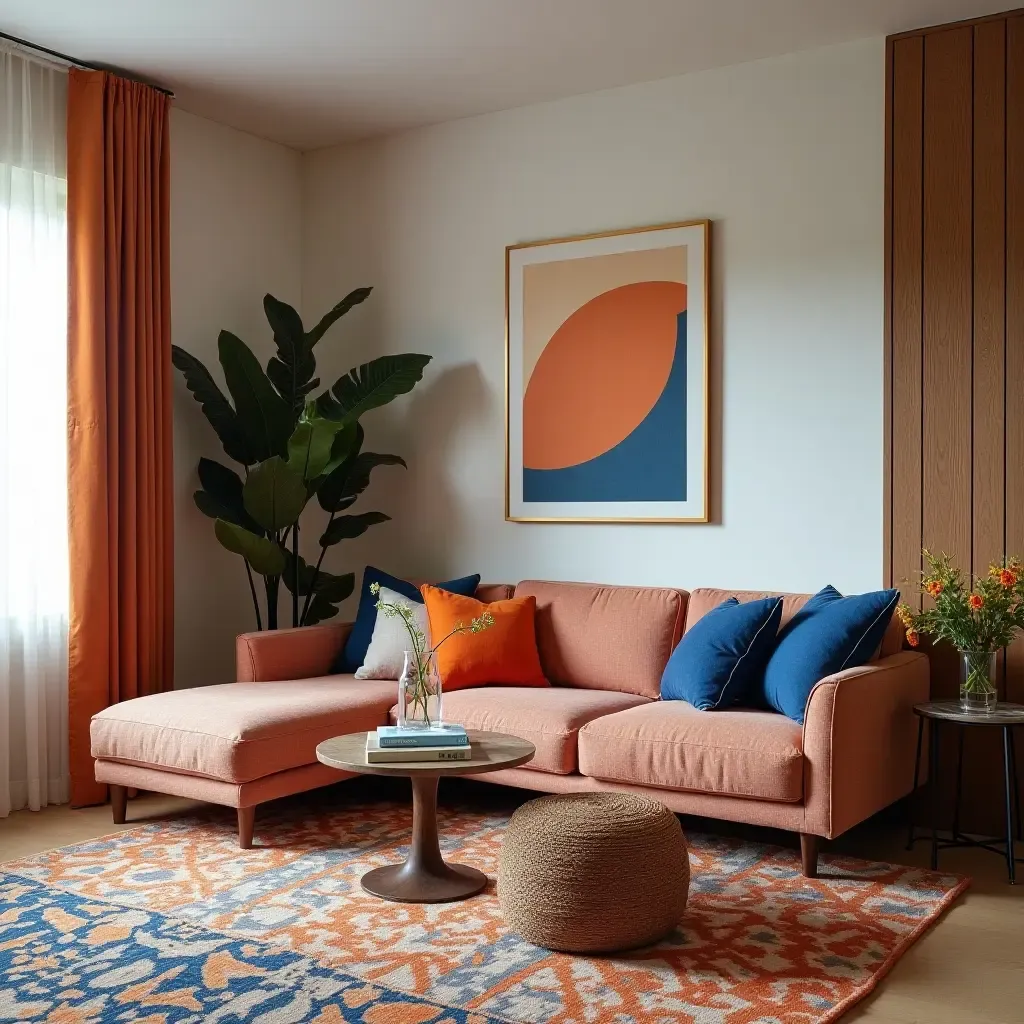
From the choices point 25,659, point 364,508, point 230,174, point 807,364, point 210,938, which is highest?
point 230,174

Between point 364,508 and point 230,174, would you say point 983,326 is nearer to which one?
point 364,508

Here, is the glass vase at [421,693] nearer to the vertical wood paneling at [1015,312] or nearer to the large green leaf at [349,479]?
the large green leaf at [349,479]

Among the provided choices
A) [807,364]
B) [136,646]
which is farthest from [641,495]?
Result: [136,646]

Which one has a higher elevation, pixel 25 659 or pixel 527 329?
pixel 527 329

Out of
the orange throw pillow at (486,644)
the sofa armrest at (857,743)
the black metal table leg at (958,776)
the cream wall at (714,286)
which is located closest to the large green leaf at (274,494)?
the orange throw pillow at (486,644)

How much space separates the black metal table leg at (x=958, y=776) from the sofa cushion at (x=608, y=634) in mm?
1036

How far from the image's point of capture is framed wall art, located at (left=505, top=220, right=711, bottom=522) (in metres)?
4.58

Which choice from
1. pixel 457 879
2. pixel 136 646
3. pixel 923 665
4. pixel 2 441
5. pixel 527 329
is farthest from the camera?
pixel 527 329

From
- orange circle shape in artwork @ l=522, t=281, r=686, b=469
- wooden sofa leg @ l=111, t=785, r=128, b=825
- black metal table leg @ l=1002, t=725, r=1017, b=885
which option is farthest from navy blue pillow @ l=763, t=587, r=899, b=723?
wooden sofa leg @ l=111, t=785, r=128, b=825

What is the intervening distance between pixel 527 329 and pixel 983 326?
6.12 ft

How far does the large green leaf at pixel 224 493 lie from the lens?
4863 mm

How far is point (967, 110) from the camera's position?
3992 millimetres

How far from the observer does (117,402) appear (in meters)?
4.46

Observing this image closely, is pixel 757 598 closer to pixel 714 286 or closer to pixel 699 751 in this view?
pixel 699 751
